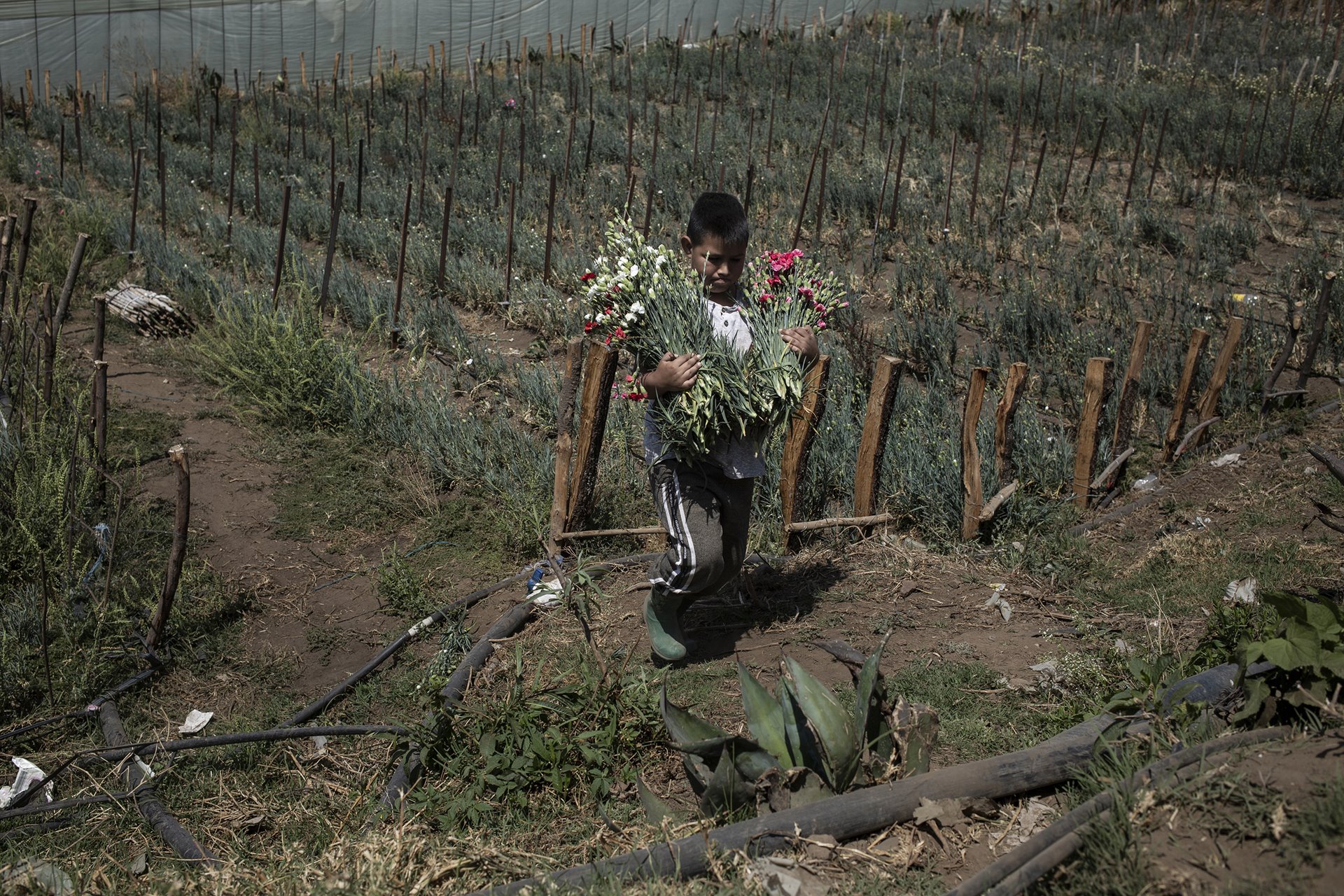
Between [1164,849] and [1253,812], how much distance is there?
0.20m

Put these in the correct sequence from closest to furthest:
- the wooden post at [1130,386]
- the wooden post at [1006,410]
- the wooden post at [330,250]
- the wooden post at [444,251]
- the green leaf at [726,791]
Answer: the green leaf at [726,791]
the wooden post at [1006,410]
the wooden post at [1130,386]
the wooden post at [330,250]
the wooden post at [444,251]

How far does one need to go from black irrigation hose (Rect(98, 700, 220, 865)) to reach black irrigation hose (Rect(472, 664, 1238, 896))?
978mm

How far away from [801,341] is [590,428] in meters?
1.42

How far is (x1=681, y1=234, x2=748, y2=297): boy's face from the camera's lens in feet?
10.8

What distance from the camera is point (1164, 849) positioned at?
2184 millimetres

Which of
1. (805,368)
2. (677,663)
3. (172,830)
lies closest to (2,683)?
(172,830)

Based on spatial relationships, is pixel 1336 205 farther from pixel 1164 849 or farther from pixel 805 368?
pixel 1164 849

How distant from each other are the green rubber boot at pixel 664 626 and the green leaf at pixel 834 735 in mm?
913

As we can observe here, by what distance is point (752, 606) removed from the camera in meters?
4.12

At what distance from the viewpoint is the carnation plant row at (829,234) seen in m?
5.02

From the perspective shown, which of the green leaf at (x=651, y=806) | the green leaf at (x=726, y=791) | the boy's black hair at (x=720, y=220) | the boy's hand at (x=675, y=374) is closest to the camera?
the green leaf at (x=726, y=791)

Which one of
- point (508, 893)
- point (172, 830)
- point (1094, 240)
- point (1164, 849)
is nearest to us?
point (1164, 849)

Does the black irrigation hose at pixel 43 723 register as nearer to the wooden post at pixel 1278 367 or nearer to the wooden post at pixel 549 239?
the wooden post at pixel 549 239

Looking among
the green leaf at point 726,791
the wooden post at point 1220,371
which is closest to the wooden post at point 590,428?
the green leaf at point 726,791
